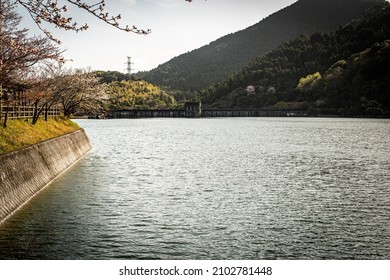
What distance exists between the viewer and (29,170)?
2147 cm

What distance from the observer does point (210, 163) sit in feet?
122

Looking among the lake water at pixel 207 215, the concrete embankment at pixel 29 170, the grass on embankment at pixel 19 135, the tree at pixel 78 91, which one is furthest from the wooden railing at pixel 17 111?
the tree at pixel 78 91

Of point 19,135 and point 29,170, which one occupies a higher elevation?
point 19,135

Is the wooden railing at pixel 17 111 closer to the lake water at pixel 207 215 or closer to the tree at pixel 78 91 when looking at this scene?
the lake water at pixel 207 215

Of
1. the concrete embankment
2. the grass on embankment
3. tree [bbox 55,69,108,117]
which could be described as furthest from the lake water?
tree [bbox 55,69,108,117]

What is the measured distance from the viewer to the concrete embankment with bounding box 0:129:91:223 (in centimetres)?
1720

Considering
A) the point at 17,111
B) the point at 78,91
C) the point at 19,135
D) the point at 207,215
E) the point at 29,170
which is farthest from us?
the point at 78,91

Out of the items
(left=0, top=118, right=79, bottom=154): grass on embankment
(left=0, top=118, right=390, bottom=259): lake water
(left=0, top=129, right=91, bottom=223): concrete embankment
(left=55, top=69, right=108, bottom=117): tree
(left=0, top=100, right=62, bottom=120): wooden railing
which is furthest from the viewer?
(left=55, top=69, right=108, bottom=117): tree

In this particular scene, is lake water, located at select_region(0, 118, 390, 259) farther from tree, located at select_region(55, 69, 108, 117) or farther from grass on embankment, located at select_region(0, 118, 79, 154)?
tree, located at select_region(55, 69, 108, 117)

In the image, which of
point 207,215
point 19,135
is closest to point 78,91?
point 19,135

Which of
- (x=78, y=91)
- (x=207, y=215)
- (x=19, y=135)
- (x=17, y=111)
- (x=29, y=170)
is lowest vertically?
(x=207, y=215)

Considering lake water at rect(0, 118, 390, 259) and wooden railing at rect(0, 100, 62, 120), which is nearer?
lake water at rect(0, 118, 390, 259)

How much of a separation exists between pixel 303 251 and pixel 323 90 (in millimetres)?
169873

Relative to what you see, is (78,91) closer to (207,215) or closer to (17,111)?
(17,111)
